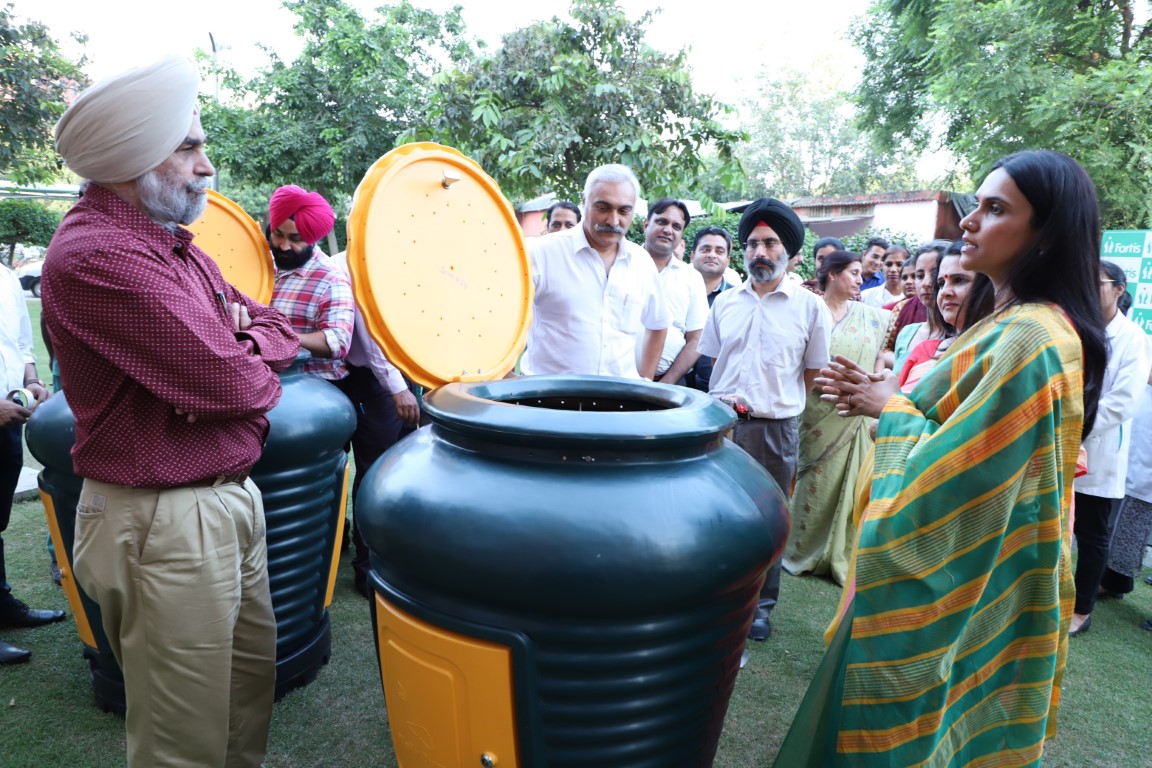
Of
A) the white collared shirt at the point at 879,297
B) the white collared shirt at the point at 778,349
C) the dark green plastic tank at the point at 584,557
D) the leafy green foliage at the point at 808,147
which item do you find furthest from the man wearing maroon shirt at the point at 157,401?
the leafy green foliage at the point at 808,147

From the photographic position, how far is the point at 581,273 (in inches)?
115

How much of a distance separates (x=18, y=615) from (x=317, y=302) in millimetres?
1790

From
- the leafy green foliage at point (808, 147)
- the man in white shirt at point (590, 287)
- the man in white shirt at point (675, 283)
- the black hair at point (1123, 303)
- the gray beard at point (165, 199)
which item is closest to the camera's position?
the gray beard at point (165, 199)

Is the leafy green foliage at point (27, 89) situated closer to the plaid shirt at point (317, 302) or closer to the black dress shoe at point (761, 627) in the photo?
the plaid shirt at point (317, 302)

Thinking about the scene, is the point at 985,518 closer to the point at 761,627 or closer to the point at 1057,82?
the point at 761,627

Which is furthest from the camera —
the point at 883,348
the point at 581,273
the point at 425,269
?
the point at 883,348

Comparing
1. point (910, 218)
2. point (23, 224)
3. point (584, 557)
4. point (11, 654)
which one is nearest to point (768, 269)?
point (584, 557)

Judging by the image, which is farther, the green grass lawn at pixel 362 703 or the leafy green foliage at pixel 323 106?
the leafy green foliage at pixel 323 106

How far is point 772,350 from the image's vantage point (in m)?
3.30

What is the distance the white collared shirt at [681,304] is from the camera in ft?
14.0

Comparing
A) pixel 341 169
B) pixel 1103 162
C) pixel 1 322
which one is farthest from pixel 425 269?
pixel 341 169

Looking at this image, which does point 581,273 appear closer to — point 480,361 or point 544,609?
point 480,361

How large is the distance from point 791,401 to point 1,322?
11.3ft

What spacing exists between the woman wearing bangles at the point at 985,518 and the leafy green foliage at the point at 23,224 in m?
22.7
